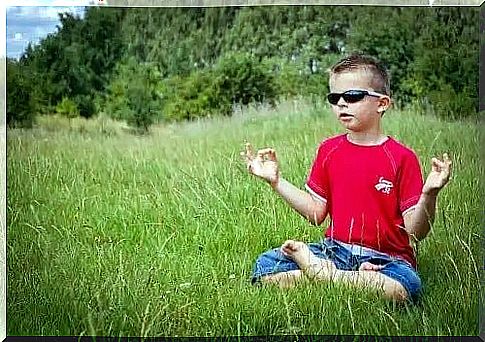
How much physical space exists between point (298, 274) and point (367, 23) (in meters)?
1.64

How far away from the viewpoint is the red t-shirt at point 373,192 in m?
5.79

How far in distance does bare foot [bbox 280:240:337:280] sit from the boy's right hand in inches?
17.4

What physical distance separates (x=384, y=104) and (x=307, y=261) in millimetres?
1093

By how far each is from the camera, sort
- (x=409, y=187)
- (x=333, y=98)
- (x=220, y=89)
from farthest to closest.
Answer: (x=220, y=89) < (x=333, y=98) < (x=409, y=187)

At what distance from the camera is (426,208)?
5816mm

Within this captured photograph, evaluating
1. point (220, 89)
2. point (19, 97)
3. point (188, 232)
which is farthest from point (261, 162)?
point (19, 97)

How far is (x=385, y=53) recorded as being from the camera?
5.91m

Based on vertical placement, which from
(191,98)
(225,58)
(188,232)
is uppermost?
(225,58)

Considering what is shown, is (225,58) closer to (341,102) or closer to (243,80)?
(243,80)

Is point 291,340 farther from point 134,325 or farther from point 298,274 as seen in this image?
point 134,325

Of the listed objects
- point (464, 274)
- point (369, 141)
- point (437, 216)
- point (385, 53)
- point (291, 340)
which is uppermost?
point (385, 53)

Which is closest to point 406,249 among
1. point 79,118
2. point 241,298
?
point 241,298

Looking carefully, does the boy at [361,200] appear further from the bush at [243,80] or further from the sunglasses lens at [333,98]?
the bush at [243,80]

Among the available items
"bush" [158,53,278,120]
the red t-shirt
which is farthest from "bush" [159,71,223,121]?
the red t-shirt
